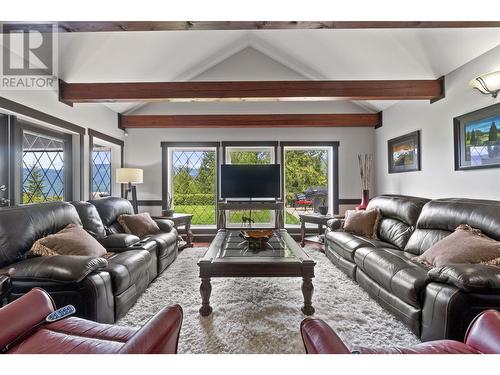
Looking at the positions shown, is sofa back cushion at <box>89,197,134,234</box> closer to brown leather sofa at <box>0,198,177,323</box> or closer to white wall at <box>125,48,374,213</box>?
brown leather sofa at <box>0,198,177,323</box>

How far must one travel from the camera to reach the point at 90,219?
116 inches

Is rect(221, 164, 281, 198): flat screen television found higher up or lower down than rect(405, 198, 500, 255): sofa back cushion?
higher up

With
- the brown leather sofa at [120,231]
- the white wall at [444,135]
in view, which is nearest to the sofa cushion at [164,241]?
the brown leather sofa at [120,231]

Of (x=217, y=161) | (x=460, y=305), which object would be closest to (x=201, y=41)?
(x=217, y=161)

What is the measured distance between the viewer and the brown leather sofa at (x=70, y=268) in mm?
1833

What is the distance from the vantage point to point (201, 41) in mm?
3898

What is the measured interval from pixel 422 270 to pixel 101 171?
507cm

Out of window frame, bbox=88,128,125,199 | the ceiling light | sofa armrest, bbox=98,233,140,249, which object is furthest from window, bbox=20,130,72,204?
the ceiling light

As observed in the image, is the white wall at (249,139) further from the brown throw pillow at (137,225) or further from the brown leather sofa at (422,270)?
the brown throw pillow at (137,225)

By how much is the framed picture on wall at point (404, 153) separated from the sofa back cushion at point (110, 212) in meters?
4.44

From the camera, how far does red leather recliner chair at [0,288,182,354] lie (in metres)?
0.94

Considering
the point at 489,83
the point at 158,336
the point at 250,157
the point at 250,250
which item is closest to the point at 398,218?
the point at 489,83

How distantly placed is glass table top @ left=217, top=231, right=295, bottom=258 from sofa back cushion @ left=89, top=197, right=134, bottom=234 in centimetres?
150

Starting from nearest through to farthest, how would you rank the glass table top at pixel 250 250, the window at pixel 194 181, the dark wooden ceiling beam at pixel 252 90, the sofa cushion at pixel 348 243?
the glass table top at pixel 250 250 → the sofa cushion at pixel 348 243 → the dark wooden ceiling beam at pixel 252 90 → the window at pixel 194 181
